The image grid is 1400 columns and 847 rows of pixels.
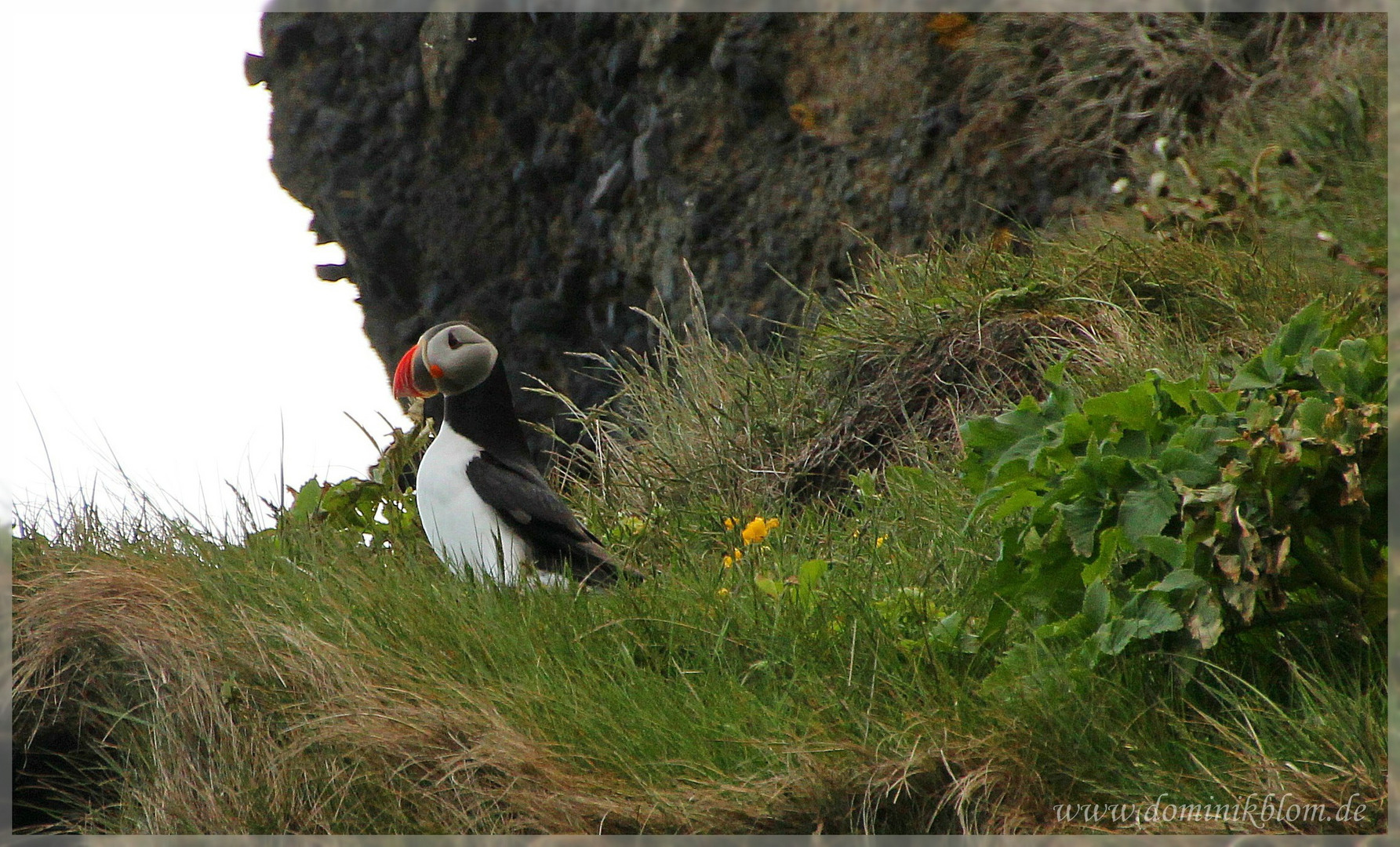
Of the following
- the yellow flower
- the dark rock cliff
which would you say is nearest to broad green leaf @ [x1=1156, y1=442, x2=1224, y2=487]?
the yellow flower

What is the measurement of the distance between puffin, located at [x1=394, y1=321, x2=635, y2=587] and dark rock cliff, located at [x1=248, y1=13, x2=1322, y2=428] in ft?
8.25

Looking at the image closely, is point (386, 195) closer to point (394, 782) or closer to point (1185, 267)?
point (1185, 267)

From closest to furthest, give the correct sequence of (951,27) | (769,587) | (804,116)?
1. (769,587)
2. (951,27)
3. (804,116)

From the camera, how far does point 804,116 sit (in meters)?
7.47

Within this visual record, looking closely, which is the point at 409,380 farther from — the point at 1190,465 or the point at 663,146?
the point at 663,146

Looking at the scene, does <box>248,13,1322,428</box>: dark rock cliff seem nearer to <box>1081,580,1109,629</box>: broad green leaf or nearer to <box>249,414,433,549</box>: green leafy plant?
<box>249,414,433,549</box>: green leafy plant

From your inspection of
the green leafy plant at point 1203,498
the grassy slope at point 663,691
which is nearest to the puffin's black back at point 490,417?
the grassy slope at point 663,691

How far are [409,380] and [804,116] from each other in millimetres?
4035

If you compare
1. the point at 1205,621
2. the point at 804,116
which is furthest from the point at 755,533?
the point at 804,116

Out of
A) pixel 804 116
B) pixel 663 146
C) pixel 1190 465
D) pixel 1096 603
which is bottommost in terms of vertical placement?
pixel 1096 603

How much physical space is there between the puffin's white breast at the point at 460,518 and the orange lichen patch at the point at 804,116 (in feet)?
13.6

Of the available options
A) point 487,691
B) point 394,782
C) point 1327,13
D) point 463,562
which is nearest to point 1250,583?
point 487,691

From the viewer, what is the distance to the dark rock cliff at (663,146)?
699 cm

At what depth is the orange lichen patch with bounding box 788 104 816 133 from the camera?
7457 millimetres
